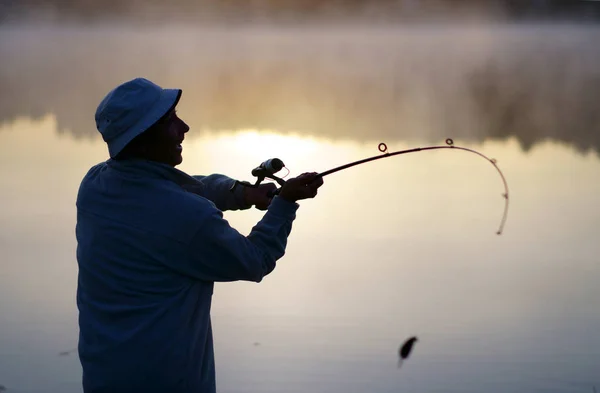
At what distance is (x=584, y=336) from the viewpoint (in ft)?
10.3

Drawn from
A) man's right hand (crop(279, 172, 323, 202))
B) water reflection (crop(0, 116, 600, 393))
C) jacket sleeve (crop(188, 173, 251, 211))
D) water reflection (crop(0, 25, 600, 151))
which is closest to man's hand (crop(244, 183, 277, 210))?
jacket sleeve (crop(188, 173, 251, 211))

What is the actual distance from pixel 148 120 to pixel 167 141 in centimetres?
6

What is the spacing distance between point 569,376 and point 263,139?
1616mm

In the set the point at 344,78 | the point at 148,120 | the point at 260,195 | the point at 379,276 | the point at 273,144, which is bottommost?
the point at 379,276

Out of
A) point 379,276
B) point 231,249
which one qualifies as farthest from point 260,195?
point 379,276

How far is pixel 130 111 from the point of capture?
1.41 meters

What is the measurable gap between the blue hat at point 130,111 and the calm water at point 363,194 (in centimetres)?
174

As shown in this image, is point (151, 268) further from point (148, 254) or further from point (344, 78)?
point (344, 78)

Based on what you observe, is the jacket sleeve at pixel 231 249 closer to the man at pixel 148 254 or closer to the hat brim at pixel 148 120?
the man at pixel 148 254

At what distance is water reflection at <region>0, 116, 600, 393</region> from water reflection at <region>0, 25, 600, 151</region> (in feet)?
0.45

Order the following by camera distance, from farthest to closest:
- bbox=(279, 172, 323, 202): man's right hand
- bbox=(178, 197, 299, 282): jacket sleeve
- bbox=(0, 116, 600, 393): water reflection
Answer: bbox=(0, 116, 600, 393): water reflection → bbox=(279, 172, 323, 202): man's right hand → bbox=(178, 197, 299, 282): jacket sleeve

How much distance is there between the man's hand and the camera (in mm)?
1693

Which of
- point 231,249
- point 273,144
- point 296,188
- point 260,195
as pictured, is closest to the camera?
point 231,249

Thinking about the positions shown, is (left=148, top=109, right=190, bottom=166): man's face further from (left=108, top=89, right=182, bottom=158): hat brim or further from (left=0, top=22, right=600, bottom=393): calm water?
(left=0, top=22, right=600, bottom=393): calm water
